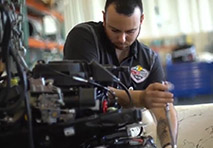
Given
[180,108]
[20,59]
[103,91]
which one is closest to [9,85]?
[20,59]

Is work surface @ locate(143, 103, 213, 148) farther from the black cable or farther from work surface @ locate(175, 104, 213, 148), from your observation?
the black cable

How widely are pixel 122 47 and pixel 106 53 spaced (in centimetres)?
7

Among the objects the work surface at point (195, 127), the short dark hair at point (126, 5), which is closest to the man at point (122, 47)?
the short dark hair at point (126, 5)

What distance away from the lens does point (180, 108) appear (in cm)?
120

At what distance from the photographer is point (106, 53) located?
1159 millimetres

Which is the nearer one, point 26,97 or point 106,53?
point 26,97

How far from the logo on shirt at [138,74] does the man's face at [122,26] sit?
11 cm

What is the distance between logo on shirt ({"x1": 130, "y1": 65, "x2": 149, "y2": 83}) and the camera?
1.14 metres

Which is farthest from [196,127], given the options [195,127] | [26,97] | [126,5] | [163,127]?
[26,97]

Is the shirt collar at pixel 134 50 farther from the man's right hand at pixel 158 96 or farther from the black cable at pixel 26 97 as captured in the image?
the black cable at pixel 26 97

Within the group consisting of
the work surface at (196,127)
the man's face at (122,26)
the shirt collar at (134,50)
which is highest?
the man's face at (122,26)

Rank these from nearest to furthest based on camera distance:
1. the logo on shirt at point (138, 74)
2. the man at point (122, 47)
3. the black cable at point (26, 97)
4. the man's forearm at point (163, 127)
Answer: the black cable at point (26, 97) → the man's forearm at point (163, 127) → the man at point (122, 47) → the logo on shirt at point (138, 74)

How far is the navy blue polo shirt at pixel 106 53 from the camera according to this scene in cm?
110

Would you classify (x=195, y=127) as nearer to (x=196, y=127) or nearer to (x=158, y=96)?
(x=196, y=127)
